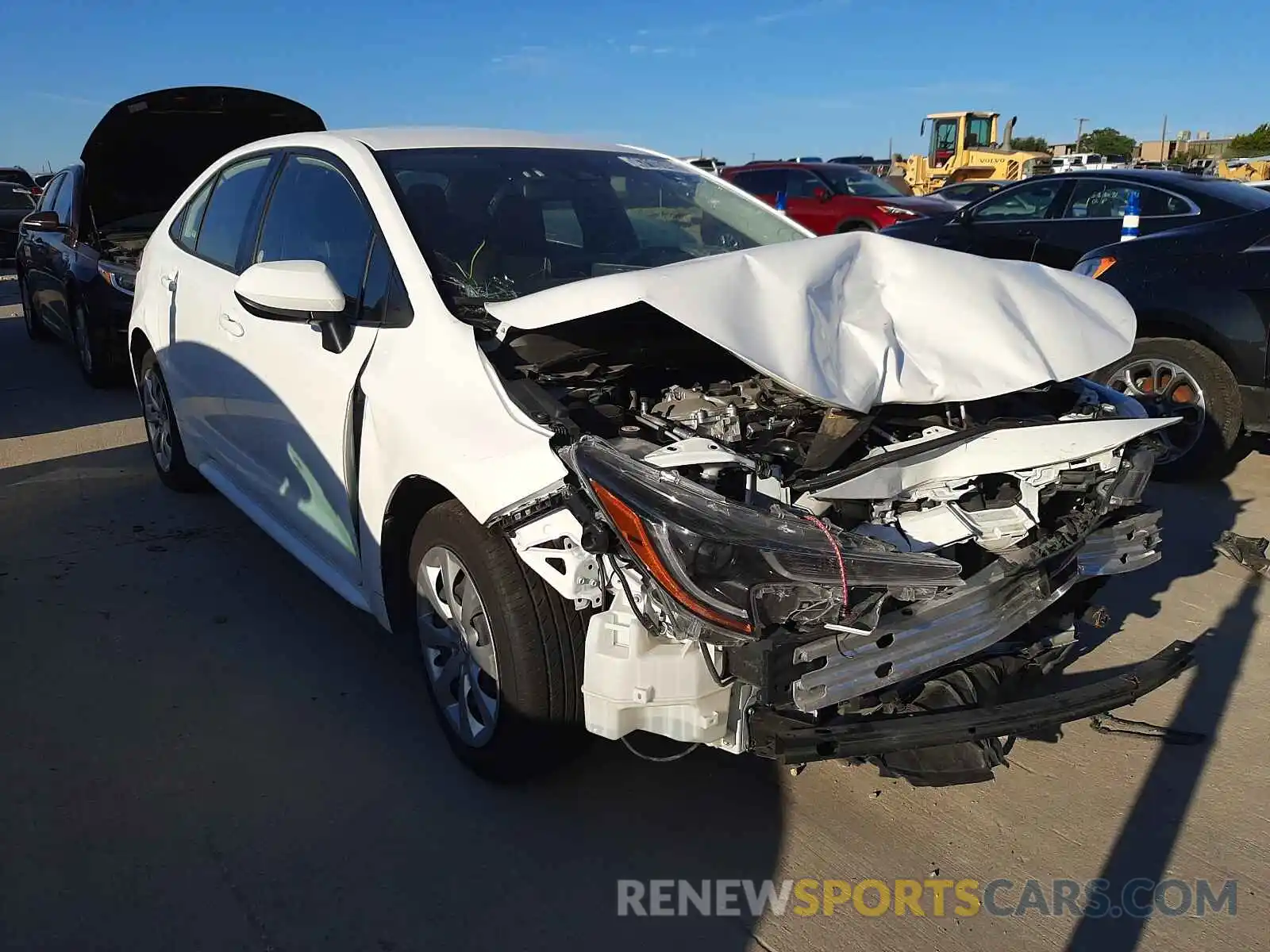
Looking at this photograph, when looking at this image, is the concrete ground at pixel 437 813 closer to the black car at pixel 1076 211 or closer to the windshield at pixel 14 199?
the black car at pixel 1076 211

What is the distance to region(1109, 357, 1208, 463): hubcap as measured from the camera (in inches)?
204

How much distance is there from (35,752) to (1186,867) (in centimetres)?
329

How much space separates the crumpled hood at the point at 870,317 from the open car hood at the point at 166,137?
17.6 ft

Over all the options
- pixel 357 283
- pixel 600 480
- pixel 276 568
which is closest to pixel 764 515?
pixel 600 480

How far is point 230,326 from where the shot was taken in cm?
396

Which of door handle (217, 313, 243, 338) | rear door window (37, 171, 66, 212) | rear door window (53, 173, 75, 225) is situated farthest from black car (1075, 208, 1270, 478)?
rear door window (37, 171, 66, 212)

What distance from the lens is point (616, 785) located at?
292 centimetres

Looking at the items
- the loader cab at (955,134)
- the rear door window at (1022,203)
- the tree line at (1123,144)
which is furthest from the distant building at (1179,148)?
the rear door window at (1022,203)

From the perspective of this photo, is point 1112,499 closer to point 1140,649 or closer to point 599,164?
point 1140,649

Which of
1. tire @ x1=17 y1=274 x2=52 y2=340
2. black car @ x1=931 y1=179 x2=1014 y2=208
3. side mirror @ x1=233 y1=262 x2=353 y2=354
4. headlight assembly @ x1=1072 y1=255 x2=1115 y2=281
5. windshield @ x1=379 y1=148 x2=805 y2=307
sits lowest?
tire @ x1=17 y1=274 x2=52 y2=340

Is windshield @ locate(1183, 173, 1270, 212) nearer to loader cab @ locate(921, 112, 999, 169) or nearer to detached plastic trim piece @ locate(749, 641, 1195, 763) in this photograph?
detached plastic trim piece @ locate(749, 641, 1195, 763)

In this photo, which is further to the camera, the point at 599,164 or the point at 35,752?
the point at 599,164

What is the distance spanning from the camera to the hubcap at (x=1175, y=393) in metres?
5.19

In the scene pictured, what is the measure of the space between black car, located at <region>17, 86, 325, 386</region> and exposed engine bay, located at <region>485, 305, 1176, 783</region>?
5.45 metres
